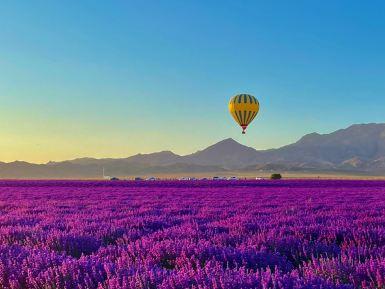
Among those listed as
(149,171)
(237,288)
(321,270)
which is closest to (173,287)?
(237,288)

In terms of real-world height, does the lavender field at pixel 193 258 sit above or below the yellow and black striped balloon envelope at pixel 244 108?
below

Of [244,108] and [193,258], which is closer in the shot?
[193,258]

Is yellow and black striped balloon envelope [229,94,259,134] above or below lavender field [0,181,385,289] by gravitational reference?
above

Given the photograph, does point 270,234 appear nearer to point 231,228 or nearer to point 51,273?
point 231,228

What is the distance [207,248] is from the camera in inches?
202

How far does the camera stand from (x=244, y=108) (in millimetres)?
43031

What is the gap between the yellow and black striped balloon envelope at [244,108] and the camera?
4309cm

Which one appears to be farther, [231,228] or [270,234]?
[231,228]

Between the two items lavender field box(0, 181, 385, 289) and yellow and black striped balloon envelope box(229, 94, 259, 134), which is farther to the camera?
yellow and black striped balloon envelope box(229, 94, 259, 134)

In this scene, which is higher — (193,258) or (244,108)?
(244,108)

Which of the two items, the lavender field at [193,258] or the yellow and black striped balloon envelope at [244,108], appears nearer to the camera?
the lavender field at [193,258]

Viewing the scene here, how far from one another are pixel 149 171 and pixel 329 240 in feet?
537

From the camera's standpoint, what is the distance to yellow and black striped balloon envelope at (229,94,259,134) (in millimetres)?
43094

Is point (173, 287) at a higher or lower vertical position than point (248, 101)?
lower
